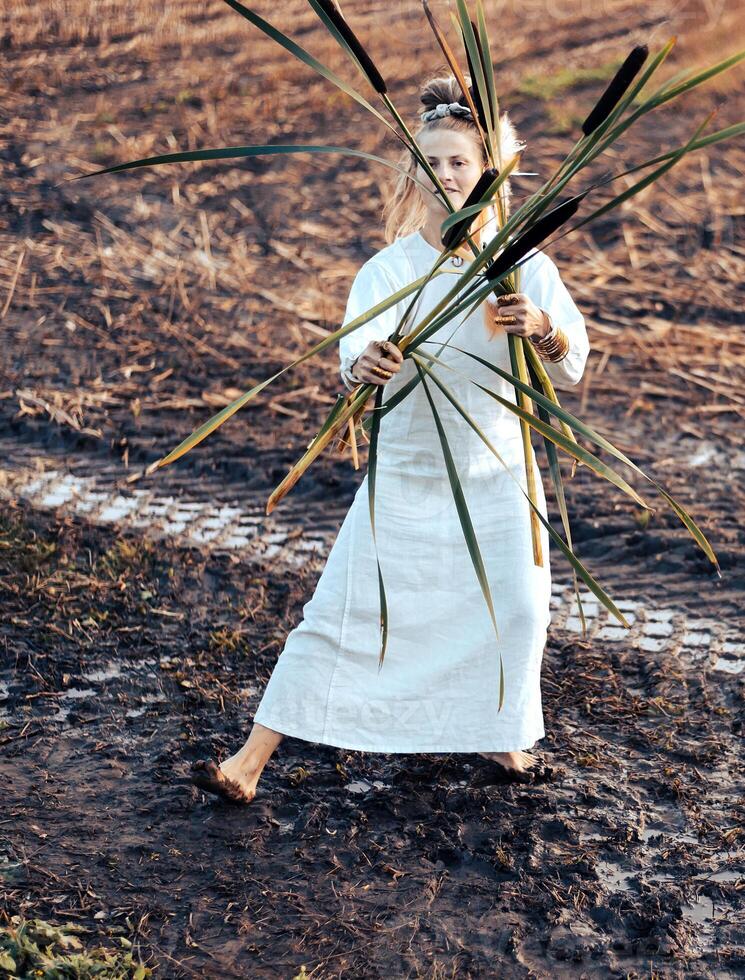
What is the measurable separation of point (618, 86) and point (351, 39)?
468 mm

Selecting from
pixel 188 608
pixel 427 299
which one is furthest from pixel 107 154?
pixel 427 299

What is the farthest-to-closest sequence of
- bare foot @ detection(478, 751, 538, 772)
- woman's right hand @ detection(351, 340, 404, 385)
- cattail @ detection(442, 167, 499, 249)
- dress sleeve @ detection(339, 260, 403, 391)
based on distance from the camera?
bare foot @ detection(478, 751, 538, 772) → dress sleeve @ detection(339, 260, 403, 391) → woman's right hand @ detection(351, 340, 404, 385) → cattail @ detection(442, 167, 499, 249)

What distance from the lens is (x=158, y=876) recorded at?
91.2 inches

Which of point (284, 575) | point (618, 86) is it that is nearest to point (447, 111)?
point (618, 86)

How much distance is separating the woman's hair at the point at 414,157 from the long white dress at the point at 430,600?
139mm

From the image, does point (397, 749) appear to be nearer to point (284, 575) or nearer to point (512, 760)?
point (512, 760)

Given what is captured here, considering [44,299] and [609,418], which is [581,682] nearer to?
[609,418]

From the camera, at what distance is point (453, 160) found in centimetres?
241

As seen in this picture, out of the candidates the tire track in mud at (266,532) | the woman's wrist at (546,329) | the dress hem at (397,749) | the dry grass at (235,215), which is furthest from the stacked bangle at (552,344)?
the dry grass at (235,215)

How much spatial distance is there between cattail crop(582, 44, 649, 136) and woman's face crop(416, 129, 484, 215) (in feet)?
1.49

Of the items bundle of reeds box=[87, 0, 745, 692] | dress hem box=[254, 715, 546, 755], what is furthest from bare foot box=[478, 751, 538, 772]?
bundle of reeds box=[87, 0, 745, 692]

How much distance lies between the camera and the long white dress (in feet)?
8.02

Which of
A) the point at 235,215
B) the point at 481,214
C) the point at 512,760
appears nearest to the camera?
the point at 481,214

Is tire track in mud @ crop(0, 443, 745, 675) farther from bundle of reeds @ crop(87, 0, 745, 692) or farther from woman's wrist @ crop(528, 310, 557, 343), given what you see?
woman's wrist @ crop(528, 310, 557, 343)
